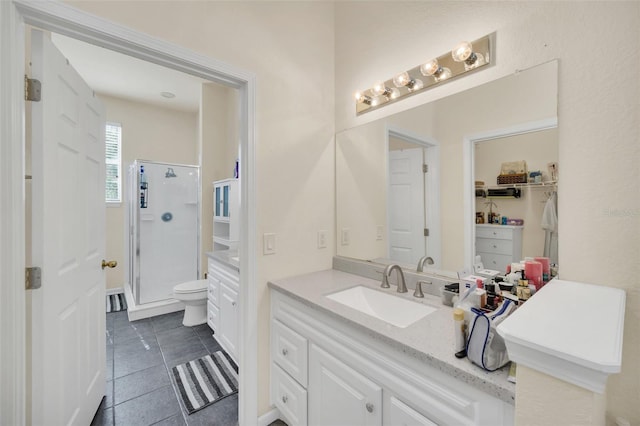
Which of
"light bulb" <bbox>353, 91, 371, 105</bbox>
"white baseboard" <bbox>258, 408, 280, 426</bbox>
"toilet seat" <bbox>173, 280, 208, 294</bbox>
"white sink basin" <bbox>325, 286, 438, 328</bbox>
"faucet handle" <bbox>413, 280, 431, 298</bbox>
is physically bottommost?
"white baseboard" <bbox>258, 408, 280, 426</bbox>

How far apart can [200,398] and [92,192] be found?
4.96ft

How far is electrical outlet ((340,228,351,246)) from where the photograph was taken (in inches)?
76.6

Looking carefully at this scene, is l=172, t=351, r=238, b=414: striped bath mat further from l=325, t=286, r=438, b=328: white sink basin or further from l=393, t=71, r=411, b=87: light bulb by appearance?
l=393, t=71, r=411, b=87: light bulb

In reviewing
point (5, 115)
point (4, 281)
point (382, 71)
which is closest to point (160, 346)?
point (4, 281)

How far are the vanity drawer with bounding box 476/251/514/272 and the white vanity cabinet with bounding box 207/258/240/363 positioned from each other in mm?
1702

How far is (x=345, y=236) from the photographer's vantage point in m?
1.96

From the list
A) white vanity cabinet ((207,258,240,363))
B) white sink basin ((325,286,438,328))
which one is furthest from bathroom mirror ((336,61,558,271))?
white vanity cabinet ((207,258,240,363))

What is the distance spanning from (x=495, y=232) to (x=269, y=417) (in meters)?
1.66

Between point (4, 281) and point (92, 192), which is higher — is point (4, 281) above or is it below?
below

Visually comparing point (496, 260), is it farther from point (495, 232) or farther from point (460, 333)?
point (460, 333)

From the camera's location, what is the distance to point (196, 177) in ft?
12.0

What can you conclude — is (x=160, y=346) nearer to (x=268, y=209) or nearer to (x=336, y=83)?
(x=268, y=209)

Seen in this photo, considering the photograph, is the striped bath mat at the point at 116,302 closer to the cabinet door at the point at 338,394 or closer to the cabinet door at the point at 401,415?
the cabinet door at the point at 338,394

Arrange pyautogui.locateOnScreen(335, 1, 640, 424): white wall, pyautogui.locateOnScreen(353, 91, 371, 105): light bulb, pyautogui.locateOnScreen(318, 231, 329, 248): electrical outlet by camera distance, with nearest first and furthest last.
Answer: pyautogui.locateOnScreen(335, 1, 640, 424): white wall
pyautogui.locateOnScreen(353, 91, 371, 105): light bulb
pyautogui.locateOnScreen(318, 231, 329, 248): electrical outlet
